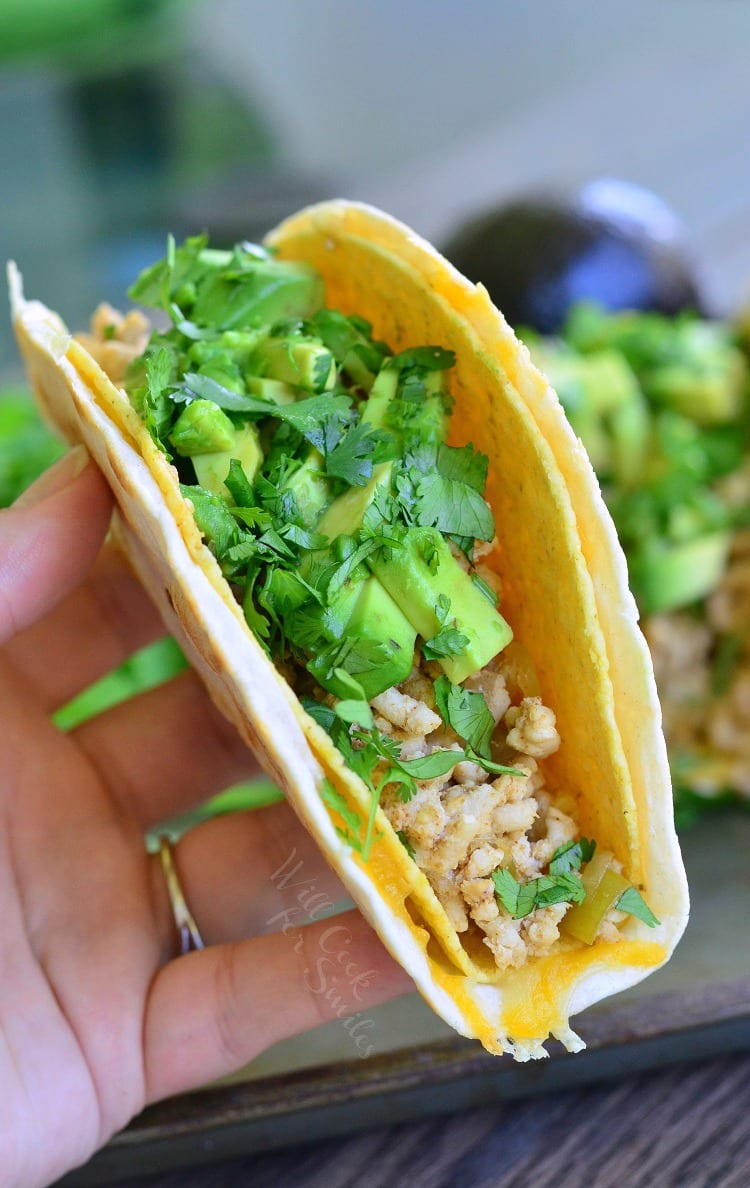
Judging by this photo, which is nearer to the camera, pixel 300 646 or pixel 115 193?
pixel 300 646

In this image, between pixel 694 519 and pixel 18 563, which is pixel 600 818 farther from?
pixel 694 519

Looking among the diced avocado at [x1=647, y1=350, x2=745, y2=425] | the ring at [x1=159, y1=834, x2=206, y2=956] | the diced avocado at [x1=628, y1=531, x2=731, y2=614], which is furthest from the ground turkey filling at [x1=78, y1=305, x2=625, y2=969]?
the diced avocado at [x1=647, y1=350, x2=745, y2=425]

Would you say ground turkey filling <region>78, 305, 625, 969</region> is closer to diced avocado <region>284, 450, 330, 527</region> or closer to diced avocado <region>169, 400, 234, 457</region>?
diced avocado <region>284, 450, 330, 527</region>

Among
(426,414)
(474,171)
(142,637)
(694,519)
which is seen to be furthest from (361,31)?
(426,414)

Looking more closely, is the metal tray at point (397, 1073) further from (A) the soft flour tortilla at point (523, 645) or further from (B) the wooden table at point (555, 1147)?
(A) the soft flour tortilla at point (523, 645)

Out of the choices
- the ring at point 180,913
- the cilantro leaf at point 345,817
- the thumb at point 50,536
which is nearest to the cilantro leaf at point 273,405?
the thumb at point 50,536

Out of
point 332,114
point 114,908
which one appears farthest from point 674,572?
point 332,114

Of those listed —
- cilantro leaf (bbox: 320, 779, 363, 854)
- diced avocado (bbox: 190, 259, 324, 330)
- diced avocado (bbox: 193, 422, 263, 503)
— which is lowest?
cilantro leaf (bbox: 320, 779, 363, 854)
